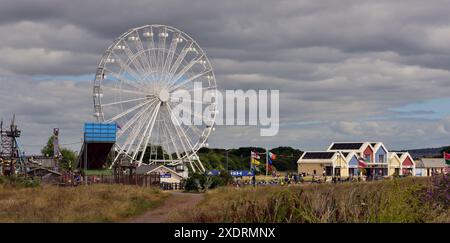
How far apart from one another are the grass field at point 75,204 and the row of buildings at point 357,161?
63.0 m

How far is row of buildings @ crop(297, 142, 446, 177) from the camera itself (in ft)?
344

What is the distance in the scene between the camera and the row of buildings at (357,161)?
10481 cm

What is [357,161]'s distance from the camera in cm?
10919

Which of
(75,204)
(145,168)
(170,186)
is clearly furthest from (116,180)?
(75,204)

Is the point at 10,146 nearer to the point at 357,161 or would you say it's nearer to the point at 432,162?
the point at 357,161

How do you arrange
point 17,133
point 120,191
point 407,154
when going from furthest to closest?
point 407,154, point 17,133, point 120,191

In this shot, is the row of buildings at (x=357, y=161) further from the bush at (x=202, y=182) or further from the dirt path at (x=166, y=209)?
the dirt path at (x=166, y=209)

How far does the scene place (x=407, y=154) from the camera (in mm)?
124875

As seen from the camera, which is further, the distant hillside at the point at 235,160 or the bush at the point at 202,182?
the distant hillside at the point at 235,160

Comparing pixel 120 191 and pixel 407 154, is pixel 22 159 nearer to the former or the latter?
pixel 120 191

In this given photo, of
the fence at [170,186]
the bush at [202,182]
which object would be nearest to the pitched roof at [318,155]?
the bush at [202,182]

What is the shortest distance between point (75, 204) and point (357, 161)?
79331 millimetres

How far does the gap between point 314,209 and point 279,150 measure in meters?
157
